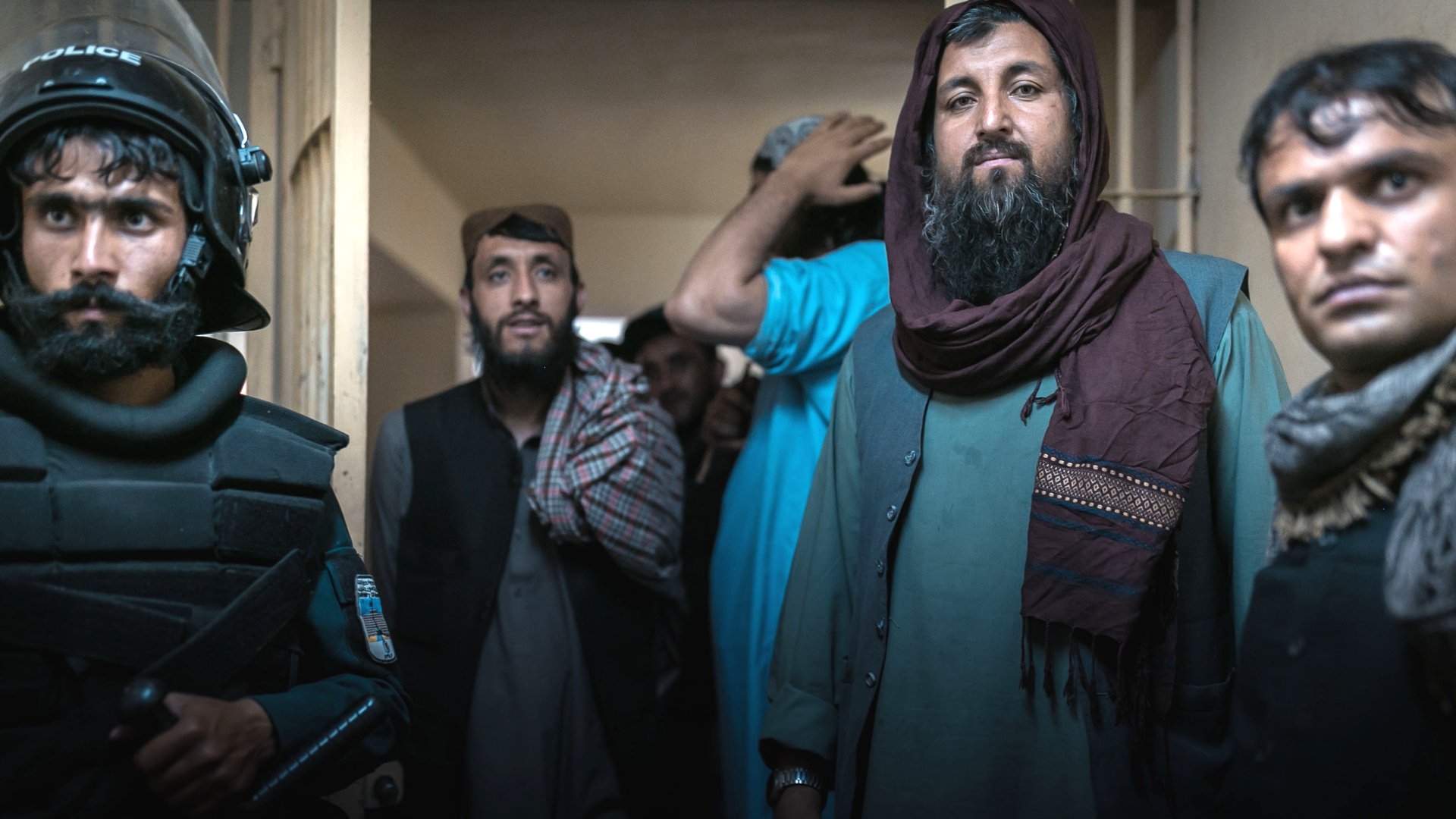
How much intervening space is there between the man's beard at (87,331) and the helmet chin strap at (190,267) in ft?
0.05

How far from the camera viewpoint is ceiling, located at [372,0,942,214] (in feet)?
12.4

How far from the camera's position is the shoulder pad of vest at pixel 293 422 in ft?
5.77

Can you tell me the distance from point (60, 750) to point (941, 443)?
1266mm

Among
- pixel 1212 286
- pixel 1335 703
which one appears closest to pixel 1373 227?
pixel 1335 703

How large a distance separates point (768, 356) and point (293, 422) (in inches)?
38.8

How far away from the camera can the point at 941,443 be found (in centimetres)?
175

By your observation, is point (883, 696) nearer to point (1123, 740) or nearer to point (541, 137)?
point (1123, 740)

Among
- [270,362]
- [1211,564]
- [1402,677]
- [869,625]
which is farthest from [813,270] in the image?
[1402,677]

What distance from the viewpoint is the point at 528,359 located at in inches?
117

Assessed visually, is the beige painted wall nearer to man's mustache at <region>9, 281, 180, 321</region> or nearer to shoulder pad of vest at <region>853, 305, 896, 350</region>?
shoulder pad of vest at <region>853, 305, 896, 350</region>

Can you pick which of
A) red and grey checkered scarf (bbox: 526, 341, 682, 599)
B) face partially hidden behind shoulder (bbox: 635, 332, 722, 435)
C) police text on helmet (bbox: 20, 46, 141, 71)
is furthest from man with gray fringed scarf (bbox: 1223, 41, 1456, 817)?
face partially hidden behind shoulder (bbox: 635, 332, 722, 435)

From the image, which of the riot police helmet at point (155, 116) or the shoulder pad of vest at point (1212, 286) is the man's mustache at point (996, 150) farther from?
the riot police helmet at point (155, 116)

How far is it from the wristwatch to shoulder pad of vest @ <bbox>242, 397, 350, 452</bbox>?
2.92 feet

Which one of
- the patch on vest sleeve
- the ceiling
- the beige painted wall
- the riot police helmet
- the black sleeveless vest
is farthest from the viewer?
the ceiling
